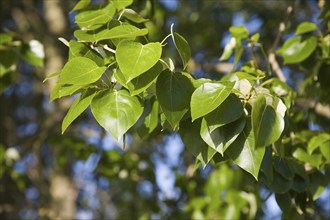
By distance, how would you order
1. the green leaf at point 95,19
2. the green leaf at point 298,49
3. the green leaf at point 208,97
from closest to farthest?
the green leaf at point 208,97
the green leaf at point 95,19
the green leaf at point 298,49

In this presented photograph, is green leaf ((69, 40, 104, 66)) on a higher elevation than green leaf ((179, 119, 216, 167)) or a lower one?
higher

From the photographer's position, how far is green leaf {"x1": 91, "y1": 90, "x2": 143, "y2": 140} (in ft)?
2.98

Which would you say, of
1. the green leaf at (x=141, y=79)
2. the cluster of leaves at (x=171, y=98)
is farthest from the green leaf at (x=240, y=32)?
the green leaf at (x=141, y=79)

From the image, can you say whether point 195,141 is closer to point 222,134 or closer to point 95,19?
point 222,134

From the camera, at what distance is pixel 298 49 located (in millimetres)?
1570

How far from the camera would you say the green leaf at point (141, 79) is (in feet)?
2.99

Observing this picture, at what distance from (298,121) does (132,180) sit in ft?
A: 3.12

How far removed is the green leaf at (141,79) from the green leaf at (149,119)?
9.3 inches

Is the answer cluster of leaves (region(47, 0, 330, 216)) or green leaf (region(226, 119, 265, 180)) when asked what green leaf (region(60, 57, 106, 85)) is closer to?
cluster of leaves (region(47, 0, 330, 216))

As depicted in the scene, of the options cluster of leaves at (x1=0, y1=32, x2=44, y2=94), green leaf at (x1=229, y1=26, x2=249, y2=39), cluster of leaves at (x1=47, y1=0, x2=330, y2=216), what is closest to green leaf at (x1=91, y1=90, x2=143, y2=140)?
cluster of leaves at (x1=47, y1=0, x2=330, y2=216)

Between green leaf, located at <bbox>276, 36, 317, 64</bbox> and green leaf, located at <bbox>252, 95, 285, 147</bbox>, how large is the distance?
664 millimetres

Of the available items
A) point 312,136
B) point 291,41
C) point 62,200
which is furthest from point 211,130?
point 62,200

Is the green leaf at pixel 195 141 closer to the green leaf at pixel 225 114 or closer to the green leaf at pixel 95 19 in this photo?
the green leaf at pixel 225 114

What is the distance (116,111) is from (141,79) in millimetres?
72
